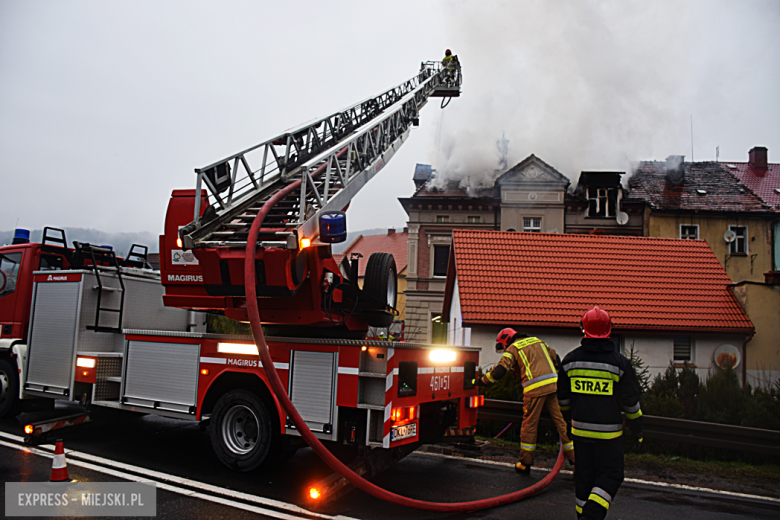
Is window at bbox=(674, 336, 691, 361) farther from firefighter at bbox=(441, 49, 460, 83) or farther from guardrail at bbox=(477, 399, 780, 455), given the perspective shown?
firefighter at bbox=(441, 49, 460, 83)

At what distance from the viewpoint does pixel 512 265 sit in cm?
1413

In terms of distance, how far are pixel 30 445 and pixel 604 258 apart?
41.8 feet

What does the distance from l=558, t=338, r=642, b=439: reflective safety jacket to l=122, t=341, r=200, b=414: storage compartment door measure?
397 centimetres

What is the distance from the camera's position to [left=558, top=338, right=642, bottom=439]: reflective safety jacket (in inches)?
160

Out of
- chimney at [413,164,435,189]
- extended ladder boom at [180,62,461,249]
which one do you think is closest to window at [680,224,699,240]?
chimney at [413,164,435,189]

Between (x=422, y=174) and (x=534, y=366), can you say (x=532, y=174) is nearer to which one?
(x=422, y=174)

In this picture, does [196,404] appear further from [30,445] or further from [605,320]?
[605,320]

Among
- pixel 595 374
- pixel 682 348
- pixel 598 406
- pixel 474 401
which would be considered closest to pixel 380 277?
pixel 474 401

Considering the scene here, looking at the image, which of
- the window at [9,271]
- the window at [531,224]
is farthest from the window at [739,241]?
the window at [9,271]

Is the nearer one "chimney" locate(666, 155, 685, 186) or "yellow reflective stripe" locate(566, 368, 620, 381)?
"yellow reflective stripe" locate(566, 368, 620, 381)

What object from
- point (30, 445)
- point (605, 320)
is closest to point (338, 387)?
point (605, 320)

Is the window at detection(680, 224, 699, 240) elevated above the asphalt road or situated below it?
above

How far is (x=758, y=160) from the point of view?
2917cm

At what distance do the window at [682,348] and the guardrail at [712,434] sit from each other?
6626 mm
